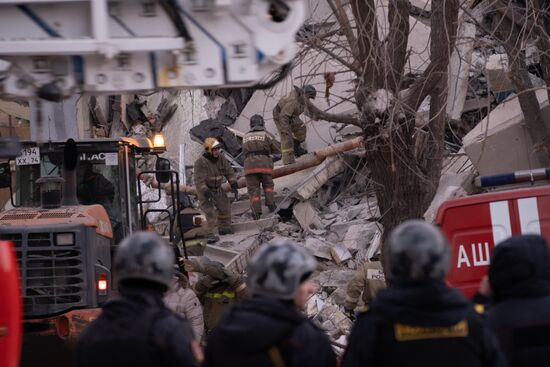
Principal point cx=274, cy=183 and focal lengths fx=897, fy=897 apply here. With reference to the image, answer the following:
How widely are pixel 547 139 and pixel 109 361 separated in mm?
8343

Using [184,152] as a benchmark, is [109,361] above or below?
below

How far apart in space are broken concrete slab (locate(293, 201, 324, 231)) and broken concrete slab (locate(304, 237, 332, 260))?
837 millimetres

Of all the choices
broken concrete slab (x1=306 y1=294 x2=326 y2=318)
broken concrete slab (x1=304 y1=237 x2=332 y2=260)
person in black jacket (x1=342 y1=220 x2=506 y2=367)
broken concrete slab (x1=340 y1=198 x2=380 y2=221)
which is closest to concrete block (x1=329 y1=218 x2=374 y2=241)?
broken concrete slab (x1=340 y1=198 x2=380 y2=221)

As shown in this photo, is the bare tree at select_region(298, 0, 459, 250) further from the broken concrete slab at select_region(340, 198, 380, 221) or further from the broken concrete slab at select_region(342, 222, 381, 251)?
the broken concrete slab at select_region(340, 198, 380, 221)

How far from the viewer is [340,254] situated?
13.7 metres

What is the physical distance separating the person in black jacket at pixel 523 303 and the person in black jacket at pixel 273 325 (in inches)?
36.3

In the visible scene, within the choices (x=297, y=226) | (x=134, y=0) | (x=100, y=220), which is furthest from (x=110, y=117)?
(x=134, y=0)

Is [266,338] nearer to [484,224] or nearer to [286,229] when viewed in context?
[484,224]

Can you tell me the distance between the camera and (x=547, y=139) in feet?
36.3

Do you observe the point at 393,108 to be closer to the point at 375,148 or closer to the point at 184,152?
the point at 375,148

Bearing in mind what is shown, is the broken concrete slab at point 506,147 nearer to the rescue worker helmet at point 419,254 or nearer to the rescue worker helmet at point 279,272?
the rescue worker helmet at point 419,254

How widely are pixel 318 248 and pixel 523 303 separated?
32.6ft

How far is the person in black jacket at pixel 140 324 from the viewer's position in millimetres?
3842

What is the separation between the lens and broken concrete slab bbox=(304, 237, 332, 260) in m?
14.0
